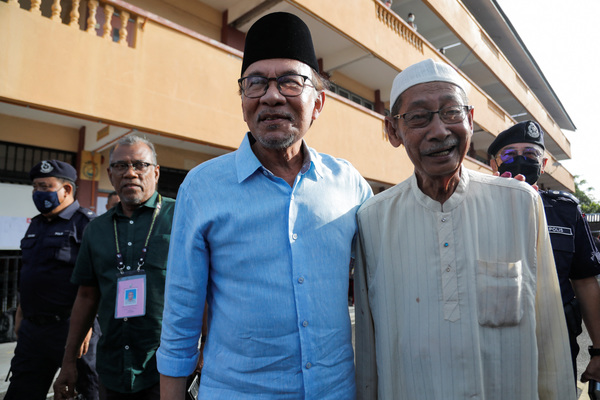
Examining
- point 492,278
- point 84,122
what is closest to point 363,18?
point 84,122

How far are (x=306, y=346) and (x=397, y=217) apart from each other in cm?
69

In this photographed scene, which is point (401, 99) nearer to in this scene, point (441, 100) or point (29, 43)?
point (441, 100)

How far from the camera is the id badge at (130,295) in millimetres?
2328

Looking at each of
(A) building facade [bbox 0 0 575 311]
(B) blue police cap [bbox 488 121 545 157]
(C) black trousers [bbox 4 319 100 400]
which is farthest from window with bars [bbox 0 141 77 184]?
(B) blue police cap [bbox 488 121 545 157]

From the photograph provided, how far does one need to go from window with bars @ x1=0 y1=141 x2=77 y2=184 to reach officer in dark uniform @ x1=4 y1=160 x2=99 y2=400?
127 inches

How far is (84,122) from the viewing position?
6406 millimetres

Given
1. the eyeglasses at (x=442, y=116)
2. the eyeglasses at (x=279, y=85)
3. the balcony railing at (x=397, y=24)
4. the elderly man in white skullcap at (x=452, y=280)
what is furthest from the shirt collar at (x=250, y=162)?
the balcony railing at (x=397, y=24)

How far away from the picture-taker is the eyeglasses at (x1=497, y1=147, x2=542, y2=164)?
265cm

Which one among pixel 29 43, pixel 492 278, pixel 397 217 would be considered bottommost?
pixel 492 278

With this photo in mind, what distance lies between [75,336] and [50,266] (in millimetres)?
1056

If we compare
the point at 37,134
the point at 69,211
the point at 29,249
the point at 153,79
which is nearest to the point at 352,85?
the point at 153,79

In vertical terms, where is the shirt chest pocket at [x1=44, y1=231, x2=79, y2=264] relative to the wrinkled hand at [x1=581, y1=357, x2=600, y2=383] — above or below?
above

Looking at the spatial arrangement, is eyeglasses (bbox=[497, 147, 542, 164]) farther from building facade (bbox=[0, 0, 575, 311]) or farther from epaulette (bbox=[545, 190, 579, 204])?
building facade (bbox=[0, 0, 575, 311])

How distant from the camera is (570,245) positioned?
2.39 metres
